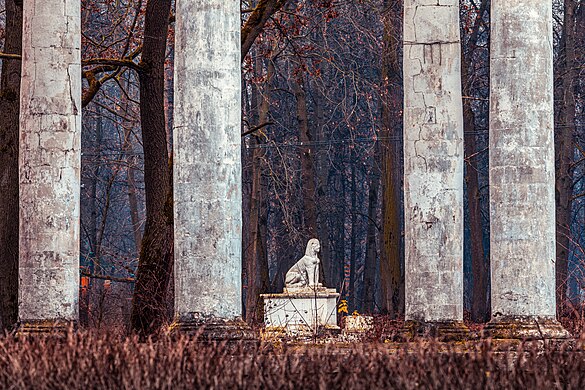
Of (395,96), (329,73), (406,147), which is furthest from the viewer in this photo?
(329,73)

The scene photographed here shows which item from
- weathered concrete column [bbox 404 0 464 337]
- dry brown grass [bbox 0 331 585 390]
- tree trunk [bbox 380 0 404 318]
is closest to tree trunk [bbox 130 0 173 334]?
weathered concrete column [bbox 404 0 464 337]

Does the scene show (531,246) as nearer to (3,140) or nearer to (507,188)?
(507,188)

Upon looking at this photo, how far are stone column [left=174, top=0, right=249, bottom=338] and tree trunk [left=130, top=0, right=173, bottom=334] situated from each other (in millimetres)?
9328

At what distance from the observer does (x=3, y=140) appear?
105 ft

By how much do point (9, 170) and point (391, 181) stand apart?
1929cm

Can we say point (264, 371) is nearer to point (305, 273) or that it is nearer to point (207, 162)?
point (207, 162)

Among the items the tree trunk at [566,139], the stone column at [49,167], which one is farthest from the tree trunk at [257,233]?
the stone column at [49,167]

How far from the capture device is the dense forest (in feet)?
107

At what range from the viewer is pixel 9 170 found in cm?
3166

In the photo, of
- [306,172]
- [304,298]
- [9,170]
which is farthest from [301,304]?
[306,172]

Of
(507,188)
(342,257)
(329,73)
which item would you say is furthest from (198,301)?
(342,257)

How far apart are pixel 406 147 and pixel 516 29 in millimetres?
3238

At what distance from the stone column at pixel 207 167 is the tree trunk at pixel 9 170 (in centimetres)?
936

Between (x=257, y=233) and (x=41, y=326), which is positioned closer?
(x=41, y=326)
